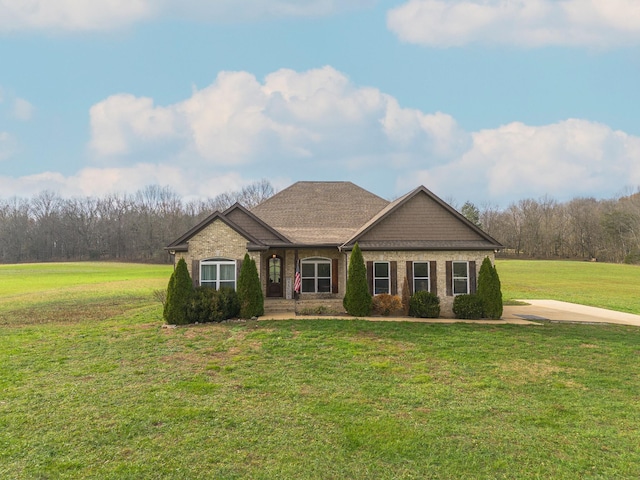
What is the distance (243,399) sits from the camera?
752 cm

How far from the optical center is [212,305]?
15523mm

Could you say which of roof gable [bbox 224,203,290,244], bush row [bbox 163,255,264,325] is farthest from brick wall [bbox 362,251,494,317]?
bush row [bbox 163,255,264,325]

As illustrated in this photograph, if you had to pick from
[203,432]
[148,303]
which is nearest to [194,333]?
[203,432]

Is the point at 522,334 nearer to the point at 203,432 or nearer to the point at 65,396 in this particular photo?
the point at 203,432

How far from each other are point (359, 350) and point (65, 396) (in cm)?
699

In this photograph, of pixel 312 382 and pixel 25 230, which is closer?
pixel 312 382

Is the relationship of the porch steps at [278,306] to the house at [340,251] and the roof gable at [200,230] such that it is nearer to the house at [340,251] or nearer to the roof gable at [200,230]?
the house at [340,251]

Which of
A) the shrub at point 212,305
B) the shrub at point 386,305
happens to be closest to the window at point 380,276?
the shrub at point 386,305

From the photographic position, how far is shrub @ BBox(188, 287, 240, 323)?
1539 centimetres

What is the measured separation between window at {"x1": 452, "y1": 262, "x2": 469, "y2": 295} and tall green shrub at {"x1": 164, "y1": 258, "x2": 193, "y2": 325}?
37.2ft

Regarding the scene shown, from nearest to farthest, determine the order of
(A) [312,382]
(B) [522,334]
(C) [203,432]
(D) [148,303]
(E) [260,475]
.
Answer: (E) [260,475], (C) [203,432], (A) [312,382], (B) [522,334], (D) [148,303]

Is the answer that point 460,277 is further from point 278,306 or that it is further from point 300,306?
point 278,306

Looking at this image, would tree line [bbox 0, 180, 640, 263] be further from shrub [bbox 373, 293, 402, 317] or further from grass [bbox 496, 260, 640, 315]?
shrub [bbox 373, 293, 402, 317]

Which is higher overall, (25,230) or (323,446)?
(25,230)
